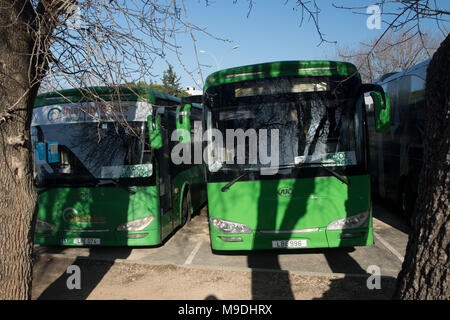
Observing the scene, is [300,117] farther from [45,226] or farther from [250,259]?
[45,226]

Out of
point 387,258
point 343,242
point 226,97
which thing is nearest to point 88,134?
point 226,97

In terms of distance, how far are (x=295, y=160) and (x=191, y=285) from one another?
248 cm

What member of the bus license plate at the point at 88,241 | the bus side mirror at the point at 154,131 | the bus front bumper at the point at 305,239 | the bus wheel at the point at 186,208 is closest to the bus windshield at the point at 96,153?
the bus side mirror at the point at 154,131

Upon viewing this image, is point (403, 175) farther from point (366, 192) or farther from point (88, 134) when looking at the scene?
point (88, 134)

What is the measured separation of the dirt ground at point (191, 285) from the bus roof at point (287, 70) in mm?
3176

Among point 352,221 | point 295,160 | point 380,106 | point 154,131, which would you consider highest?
point 380,106

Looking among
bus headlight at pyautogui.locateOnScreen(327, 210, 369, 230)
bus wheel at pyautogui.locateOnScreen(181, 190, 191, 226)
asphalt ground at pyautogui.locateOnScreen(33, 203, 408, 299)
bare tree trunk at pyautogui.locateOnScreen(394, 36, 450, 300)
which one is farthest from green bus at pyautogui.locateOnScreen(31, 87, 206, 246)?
bare tree trunk at pyautogui.locateOnScreen(394, 36, 450, 300)

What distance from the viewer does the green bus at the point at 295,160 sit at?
219 inches

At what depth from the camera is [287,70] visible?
5.86m

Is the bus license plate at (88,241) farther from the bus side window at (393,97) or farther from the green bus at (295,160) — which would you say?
the bus side window at (393,97)

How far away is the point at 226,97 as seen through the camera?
5875 mm

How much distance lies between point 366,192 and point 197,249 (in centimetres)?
351

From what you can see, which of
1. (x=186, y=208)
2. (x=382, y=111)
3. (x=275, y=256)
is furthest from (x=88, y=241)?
(x=382, y=111)

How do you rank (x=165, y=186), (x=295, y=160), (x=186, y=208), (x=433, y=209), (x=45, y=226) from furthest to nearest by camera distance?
(x=186, y=208), (x=165, y=186), (x=45, y=226), (x=295, y=160), (x=433, y=209)
